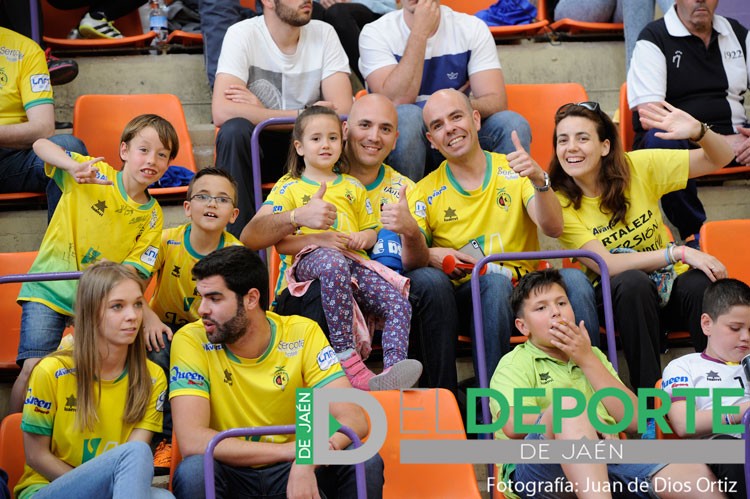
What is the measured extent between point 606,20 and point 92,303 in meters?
3.45

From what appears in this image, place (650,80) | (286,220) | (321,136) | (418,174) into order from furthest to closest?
(650,80) < (418,174) < (321,136) < (286,220)

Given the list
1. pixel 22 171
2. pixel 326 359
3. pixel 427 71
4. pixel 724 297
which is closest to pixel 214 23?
pixel 427 71

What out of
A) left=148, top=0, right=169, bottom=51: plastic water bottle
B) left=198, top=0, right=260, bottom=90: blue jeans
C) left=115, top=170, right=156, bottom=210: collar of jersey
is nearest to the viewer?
left=115, top=170, right=156, bottom=210: collar of jersey

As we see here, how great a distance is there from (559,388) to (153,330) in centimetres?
132

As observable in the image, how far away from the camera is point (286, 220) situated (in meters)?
3.88

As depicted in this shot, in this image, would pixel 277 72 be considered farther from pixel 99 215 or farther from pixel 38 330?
pixel 38 330

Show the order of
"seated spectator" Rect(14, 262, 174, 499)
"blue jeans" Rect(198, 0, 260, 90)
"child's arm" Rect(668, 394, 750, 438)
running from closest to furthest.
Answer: "seated spectator" Rect(14, 262, 174, 499)
"child's arm" Rect(668, 394, 750, 438)
"blue jeans" Rect(198, 0, 260, 90)

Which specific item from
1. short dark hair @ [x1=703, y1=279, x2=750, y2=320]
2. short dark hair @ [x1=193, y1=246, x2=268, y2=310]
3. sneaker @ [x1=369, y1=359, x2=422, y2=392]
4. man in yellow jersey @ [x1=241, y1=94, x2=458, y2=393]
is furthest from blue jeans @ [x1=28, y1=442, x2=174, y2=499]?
short dark hair @ [x1=703, y1=279, x2=750, y2=320]

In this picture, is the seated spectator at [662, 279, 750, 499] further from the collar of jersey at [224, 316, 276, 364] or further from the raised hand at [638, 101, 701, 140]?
the collar of jersey at [224, 316, 276, 364]

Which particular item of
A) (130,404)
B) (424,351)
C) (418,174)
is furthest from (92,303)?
(418,174)

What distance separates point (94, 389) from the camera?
332 cm

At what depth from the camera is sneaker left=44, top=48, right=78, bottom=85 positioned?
16.0ft

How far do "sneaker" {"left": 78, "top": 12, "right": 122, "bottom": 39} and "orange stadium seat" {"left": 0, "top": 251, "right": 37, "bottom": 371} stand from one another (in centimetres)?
168

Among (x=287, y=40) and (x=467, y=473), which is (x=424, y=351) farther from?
(x=287, y=40)
